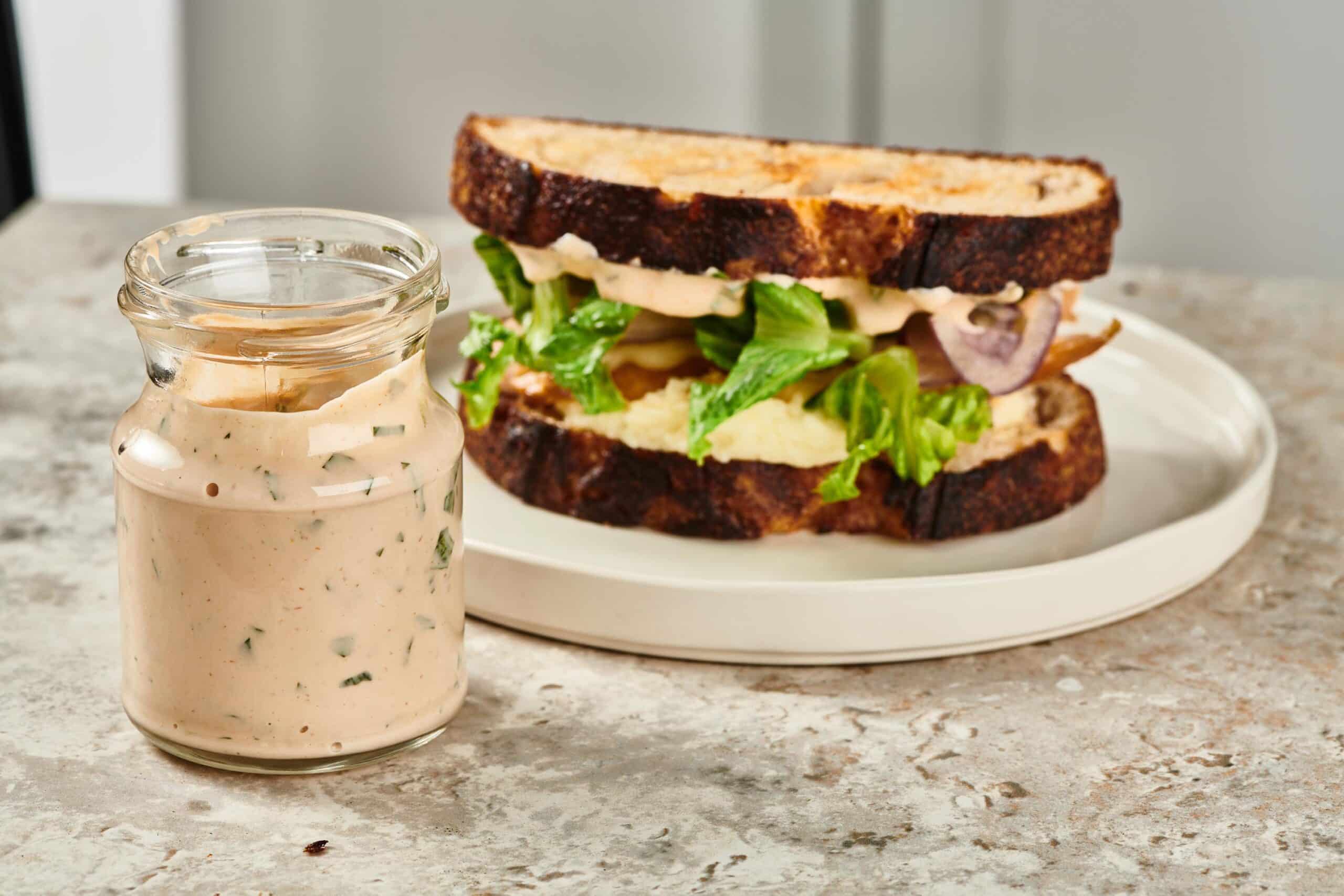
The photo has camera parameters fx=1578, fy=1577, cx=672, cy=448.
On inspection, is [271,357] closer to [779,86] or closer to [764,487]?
[764,487]

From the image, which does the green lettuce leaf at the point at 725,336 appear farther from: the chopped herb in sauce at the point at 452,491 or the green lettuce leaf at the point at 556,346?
the chopped herb in sauce at the point at 452,491

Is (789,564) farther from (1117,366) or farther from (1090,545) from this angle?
(1117,366)

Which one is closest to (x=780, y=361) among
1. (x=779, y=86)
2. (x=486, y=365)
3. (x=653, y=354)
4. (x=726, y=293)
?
(x=726, y=293)

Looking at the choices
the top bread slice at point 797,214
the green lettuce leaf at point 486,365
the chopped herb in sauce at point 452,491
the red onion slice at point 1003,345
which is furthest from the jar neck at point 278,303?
the red onion slice at point 1003,345

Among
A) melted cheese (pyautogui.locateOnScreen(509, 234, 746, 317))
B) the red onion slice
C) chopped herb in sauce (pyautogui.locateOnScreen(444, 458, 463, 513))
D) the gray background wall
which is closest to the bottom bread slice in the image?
the red onion slice

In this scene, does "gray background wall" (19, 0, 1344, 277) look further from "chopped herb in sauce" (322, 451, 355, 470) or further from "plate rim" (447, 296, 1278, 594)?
"chopped herb in sauce" (322, 451, 355, 470)

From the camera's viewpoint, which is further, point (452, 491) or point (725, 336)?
point (725, 336)

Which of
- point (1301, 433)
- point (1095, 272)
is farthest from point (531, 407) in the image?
point (1301, 433)

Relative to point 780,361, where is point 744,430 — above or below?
below
